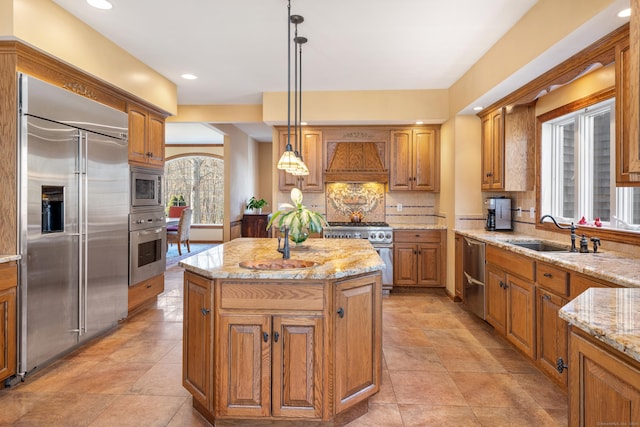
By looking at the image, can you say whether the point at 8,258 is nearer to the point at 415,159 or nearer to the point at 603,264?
the point at 603,264

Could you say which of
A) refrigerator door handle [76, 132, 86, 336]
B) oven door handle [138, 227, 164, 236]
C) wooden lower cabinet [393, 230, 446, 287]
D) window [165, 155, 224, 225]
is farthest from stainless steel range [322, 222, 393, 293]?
window [165, 155, 224, 225]

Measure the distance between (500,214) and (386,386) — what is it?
257cm

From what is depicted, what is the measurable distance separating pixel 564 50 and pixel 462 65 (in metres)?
1.42

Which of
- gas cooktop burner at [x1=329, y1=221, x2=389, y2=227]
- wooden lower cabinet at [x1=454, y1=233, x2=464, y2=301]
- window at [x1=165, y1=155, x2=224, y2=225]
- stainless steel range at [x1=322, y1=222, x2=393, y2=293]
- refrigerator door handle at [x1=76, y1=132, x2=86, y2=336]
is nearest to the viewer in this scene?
refrigerator door handle at [x1=76, y1=132, x2=86, y2=336]

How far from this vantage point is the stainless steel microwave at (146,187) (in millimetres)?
3904

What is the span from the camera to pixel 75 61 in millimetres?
2990

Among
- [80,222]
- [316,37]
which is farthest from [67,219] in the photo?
[316,37]

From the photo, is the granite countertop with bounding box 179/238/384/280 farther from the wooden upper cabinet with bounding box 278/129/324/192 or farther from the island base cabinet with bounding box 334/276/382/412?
the wooden upper cabinet with bounding box 278/129/324/192

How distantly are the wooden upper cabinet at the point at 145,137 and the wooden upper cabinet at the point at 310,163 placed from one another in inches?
62.9

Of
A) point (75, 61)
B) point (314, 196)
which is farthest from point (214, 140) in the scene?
point (75, 61)

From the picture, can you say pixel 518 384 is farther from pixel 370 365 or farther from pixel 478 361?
pixel 370 365

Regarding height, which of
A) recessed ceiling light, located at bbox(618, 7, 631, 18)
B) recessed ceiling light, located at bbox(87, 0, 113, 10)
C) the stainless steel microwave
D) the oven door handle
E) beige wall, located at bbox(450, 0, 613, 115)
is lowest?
the oven door handle

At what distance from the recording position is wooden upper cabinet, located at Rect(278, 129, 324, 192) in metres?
5.32

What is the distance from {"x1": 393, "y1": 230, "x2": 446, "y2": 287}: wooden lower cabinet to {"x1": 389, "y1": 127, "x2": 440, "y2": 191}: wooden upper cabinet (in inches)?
26.9
